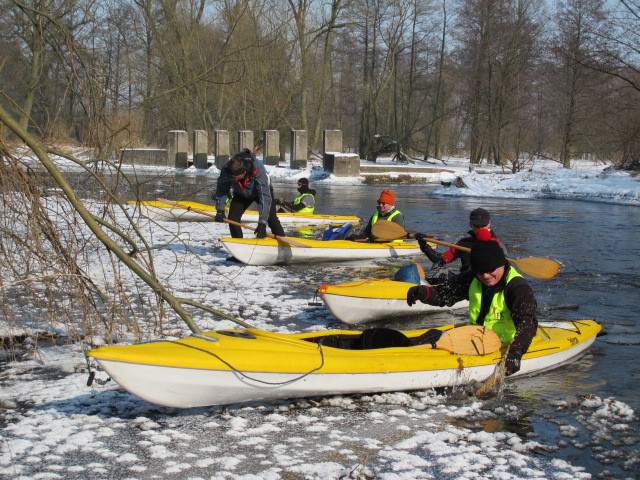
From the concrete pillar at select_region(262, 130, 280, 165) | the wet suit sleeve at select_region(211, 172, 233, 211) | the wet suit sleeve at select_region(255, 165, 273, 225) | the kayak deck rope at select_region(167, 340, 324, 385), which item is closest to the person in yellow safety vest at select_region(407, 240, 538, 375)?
the kayak deck rope at select_region(167, 340, 324, 385)

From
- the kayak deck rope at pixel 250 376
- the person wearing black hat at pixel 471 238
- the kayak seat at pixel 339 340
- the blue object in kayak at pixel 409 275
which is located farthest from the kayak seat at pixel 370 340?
the blue object in kayak at pixel 409 275

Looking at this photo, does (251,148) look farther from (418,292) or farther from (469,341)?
(469,341)

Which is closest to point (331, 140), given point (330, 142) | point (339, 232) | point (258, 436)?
point (330, 142)

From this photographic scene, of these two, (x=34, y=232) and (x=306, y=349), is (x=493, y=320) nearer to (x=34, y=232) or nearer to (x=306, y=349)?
(x=306, y=349)

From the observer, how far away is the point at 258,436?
4125 mm

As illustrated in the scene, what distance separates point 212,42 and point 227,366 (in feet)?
19.4

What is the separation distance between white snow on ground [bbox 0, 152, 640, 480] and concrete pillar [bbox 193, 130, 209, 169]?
2704 cm

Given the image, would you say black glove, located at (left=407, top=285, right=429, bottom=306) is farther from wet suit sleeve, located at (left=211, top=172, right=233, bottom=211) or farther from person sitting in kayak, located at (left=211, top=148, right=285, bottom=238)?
wet suit sleeve, located at (left=211, top=172, right=233, bottom=211)

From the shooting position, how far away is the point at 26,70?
5652 mm

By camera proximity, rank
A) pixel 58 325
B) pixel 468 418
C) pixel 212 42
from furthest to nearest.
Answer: pixel 212 42 → pixel 58 325 → pixel 468 418

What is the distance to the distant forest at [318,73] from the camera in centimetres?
461

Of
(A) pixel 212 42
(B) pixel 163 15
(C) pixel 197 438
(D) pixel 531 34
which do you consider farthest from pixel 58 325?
(D) pixel 531 34

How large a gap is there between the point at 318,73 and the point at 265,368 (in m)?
29.5

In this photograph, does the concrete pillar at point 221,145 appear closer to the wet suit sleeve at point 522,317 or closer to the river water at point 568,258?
the river water at point 568,258
